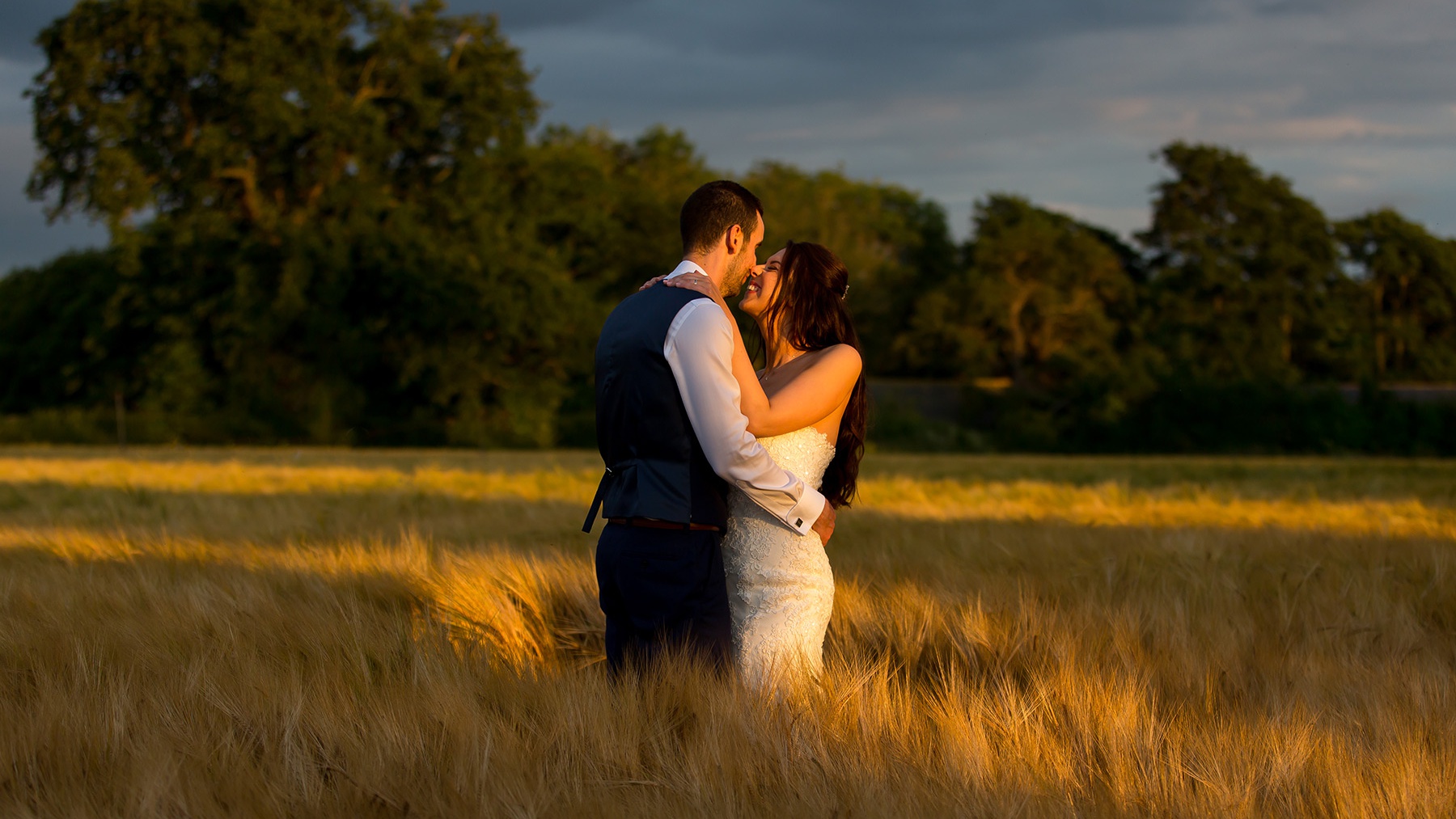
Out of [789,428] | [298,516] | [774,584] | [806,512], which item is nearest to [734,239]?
[789,428]

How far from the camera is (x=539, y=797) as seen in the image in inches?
93.7

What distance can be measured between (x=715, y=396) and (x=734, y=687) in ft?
2.63

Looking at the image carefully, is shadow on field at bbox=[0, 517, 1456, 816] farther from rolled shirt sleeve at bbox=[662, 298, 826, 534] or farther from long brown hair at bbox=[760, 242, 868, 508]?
long brown hair at bbox=[760, 242, 868, 508]

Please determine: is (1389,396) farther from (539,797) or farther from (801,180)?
(539,797)

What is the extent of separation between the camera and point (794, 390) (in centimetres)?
357

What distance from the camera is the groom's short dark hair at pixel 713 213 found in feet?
11.6

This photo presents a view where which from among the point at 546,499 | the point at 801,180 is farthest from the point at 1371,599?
the point at 801,180

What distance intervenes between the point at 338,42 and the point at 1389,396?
117 feet

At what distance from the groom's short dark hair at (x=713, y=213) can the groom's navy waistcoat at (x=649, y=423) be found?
0.69 ft

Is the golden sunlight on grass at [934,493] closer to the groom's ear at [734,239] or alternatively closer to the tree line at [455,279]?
the groom's ear at [734,239]

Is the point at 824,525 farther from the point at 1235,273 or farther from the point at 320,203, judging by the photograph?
the point at 1235,273

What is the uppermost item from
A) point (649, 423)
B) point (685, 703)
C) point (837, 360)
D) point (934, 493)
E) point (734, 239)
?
point (734, 239)

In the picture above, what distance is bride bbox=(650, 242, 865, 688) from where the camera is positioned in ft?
11.6

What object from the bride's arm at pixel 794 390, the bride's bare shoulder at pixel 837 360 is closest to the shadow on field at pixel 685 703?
the bride's arm at pixel 794 390
